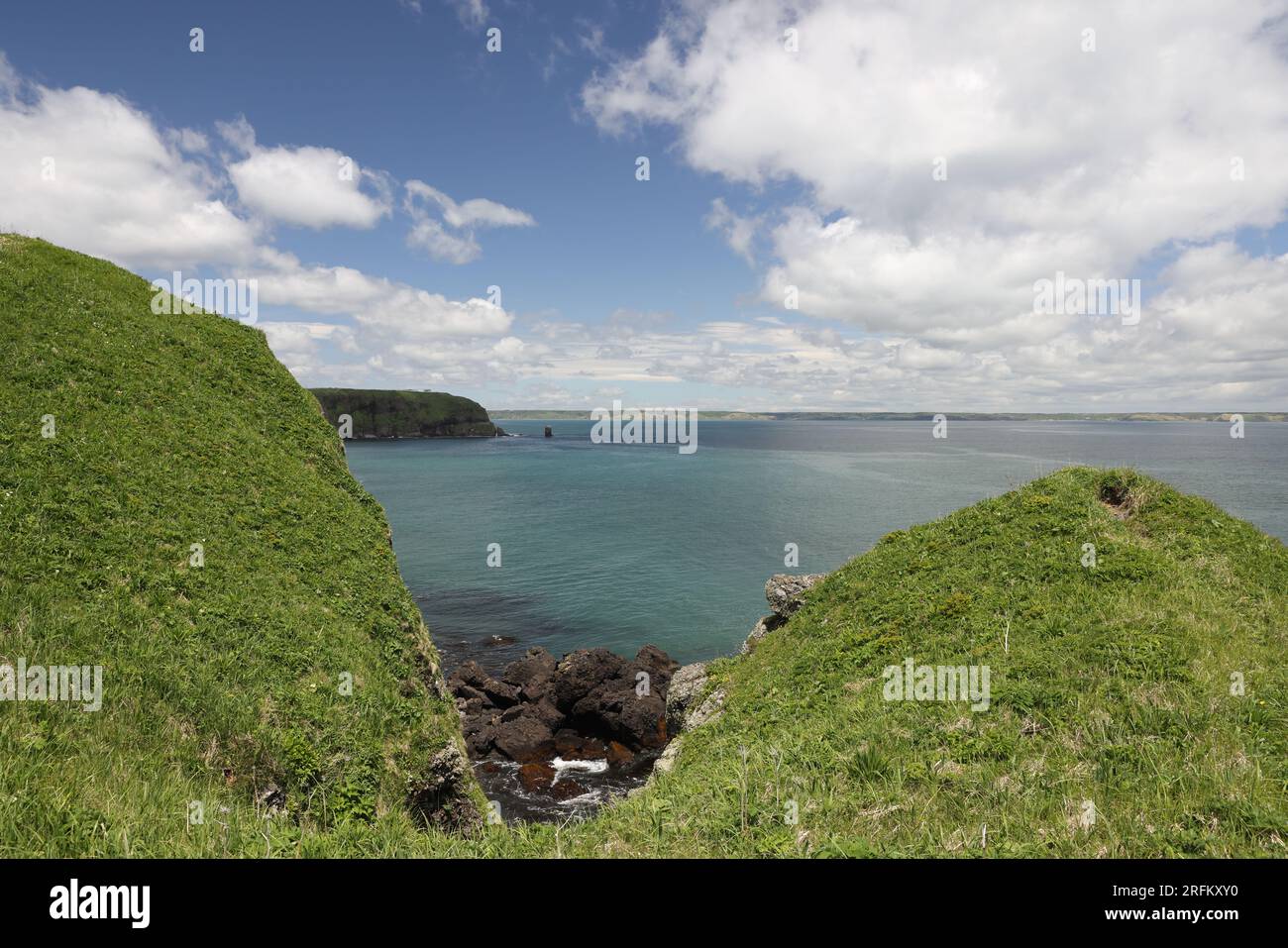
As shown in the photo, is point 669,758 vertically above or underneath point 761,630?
underneath

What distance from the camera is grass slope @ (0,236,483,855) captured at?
8039 millimetres

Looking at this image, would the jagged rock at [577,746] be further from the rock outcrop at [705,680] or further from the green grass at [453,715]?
the green grass at [453,715]

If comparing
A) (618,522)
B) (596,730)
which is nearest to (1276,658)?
(596,730)

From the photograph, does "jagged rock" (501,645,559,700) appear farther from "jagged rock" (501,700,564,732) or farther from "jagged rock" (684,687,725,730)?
"jagged rock" (684,687,725,730)

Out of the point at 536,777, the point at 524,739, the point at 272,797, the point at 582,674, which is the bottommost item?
the point at 536,777

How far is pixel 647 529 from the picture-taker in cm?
7069

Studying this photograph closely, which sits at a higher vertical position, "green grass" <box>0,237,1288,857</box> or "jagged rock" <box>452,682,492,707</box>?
"green grass" <box>0,237,1288,857</box>

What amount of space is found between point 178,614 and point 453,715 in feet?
26.7

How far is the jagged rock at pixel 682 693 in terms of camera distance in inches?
818

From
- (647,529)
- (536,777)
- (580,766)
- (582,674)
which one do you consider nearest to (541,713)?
(582,674)

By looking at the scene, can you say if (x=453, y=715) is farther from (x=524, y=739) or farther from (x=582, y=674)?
(x=582, y=674)

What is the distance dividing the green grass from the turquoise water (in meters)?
20.2

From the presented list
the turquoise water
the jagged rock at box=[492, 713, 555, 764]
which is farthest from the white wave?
the turquoise water

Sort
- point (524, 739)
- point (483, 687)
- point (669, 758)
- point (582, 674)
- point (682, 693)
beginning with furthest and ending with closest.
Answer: point (483, 687) < point (582, 674) < point (524, 739) < point (682, 693) < point (669, 758)
